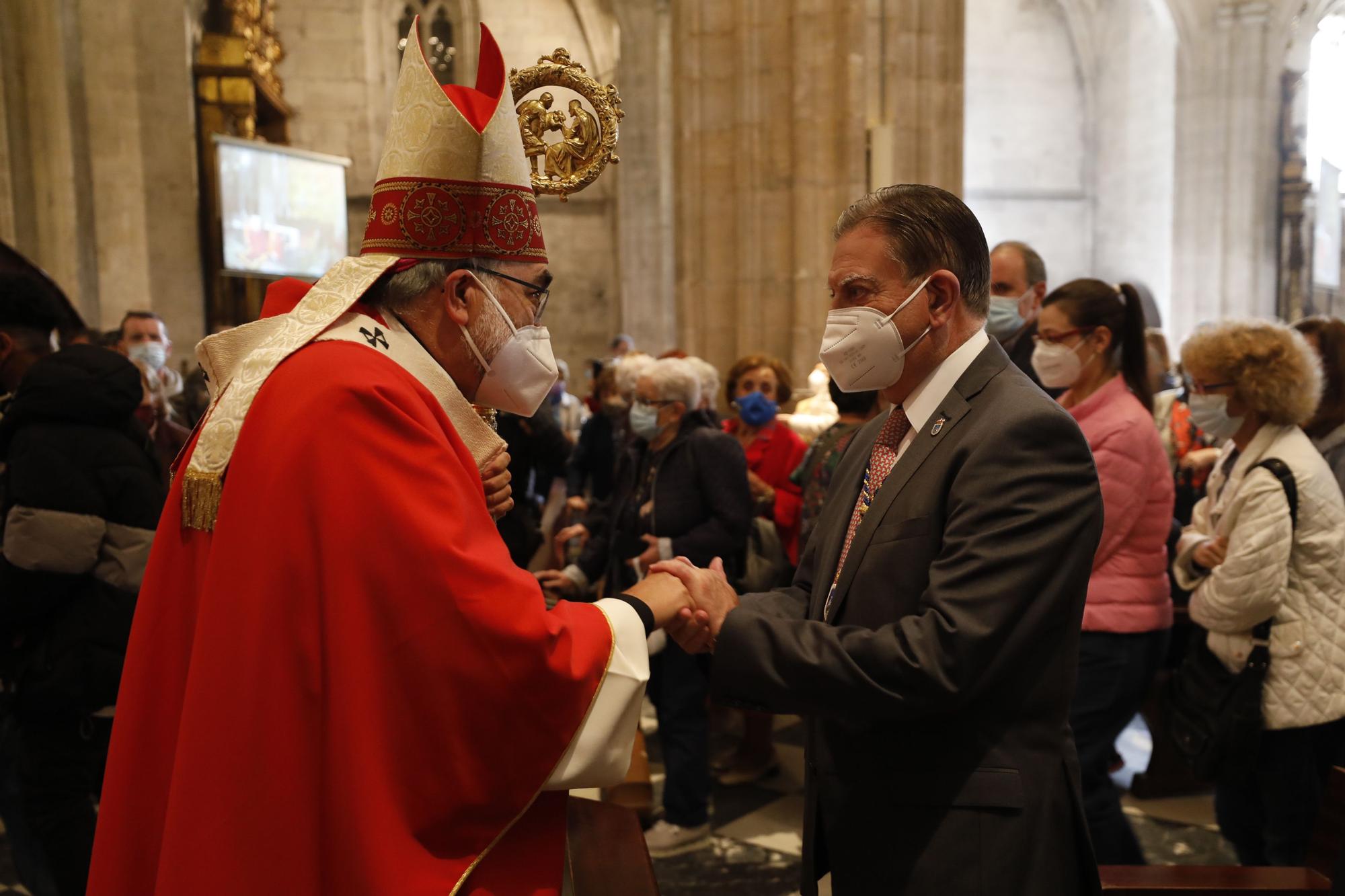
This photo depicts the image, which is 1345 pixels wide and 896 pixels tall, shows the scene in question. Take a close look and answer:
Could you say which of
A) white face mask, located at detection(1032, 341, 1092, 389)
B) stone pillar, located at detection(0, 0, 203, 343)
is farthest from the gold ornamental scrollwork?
stone pillar, located at detection(0, 0, 203, 343)

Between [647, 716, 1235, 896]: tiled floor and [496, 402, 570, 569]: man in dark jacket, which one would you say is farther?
[496, 402, 570, 569]: man in dark jacket

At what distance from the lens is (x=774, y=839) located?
436 cm

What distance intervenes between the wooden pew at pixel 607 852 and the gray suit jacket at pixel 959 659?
0.56 m

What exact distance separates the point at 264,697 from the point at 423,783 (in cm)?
26

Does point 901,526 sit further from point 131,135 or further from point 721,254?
point 131,135

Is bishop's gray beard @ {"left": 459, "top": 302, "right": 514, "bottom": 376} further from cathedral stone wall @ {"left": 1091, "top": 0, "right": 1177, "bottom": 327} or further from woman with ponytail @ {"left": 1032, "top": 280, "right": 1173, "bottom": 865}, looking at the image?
cathedral stone wall @ {"left": 1091, "top": 0, "right": 1177, "bottom": 327}

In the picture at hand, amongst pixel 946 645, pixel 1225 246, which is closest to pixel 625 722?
pixel 946 645

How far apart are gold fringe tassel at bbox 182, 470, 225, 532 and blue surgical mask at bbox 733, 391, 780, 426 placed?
3.76 m

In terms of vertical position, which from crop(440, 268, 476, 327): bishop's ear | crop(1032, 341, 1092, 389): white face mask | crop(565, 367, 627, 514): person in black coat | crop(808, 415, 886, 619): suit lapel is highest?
crop(440, 268, 476, 327): bishop's ear

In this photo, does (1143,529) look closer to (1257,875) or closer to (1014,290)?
(1257,875)

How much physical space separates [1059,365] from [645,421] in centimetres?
201

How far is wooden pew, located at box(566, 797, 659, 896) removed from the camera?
7.27 feet

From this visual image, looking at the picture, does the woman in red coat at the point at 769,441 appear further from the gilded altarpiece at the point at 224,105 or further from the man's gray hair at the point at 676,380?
the gilded altarpiece at the point at 224,105

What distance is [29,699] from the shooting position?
9.71 feet
